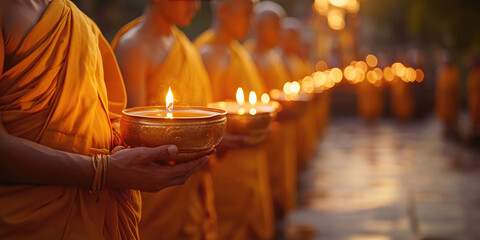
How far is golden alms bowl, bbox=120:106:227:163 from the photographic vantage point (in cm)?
147

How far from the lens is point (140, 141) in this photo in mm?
→ 1509

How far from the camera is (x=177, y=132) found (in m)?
1.47

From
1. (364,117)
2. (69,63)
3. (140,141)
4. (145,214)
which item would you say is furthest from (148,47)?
(364,117)

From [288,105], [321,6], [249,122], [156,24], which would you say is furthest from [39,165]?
[321,6]

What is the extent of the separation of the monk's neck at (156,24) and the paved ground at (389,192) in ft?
9.55

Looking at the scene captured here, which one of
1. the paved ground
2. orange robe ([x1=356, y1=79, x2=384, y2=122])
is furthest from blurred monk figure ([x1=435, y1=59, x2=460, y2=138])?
orange robe ([x1=356, y1=79, x2=384, y2=122])

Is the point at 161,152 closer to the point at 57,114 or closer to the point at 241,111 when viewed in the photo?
the point at 57,114

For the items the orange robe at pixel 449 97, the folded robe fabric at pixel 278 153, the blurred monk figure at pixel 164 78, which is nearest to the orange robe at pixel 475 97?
the orange robe at pixel 449 97

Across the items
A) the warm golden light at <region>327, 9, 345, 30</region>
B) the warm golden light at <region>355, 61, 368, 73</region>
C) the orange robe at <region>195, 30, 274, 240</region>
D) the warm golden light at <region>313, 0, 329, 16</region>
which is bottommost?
the orange robe at <region>195, 30, 274, 240</region>

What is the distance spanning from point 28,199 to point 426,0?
460 inches

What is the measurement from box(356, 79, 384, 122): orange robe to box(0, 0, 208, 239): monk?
1491 cm

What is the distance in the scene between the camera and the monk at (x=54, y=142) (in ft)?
4.95

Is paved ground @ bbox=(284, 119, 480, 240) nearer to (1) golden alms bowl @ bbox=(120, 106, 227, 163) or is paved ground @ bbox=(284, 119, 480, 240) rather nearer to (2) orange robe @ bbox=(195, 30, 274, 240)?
(2) orange robe @ bbox=(195, 30, 274, 240)

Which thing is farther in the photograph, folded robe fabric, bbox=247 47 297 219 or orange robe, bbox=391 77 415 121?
orange robe, bbox=391 77 415 121
